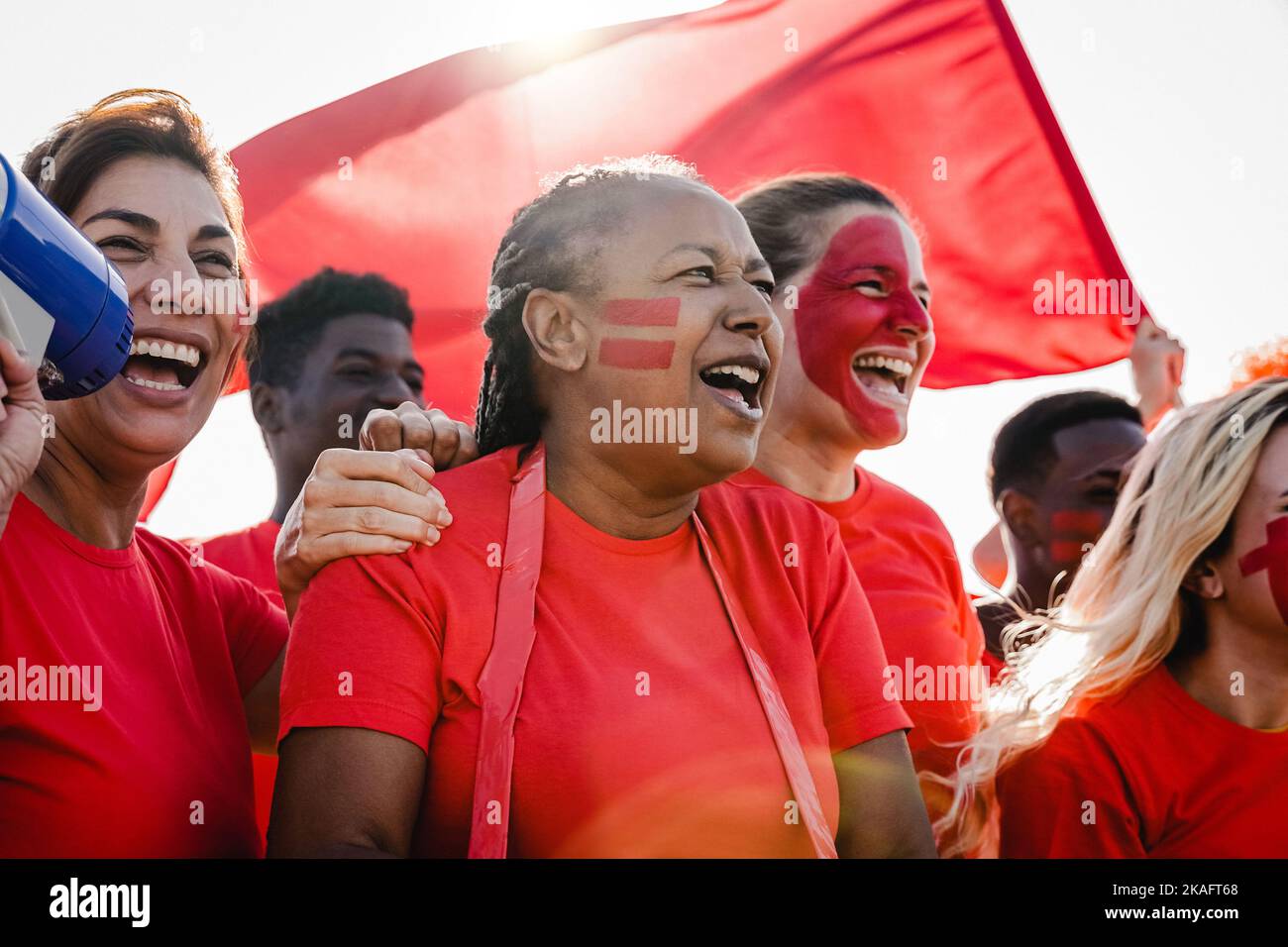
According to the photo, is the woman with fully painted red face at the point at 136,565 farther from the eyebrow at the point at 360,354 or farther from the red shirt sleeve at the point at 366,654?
the eyebrow at the point at 360,354

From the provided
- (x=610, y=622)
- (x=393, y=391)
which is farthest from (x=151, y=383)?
(x=393, y=391)

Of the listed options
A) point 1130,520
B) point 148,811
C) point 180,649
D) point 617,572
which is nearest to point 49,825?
point 148,811

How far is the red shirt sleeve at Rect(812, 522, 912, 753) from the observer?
2168mm

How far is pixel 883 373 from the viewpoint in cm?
309

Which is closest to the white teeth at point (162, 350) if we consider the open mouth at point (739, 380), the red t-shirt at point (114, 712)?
the red t-shirt at point (114, 712)

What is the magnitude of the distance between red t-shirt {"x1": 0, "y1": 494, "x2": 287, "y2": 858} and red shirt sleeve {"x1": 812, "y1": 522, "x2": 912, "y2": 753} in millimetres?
1003

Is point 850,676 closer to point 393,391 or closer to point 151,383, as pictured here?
point 151,383

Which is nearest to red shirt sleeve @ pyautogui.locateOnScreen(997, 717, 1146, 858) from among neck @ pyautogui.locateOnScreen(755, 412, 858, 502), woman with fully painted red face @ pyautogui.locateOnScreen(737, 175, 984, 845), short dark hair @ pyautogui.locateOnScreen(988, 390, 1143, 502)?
woman with fully painted red face @ pyautogui.locateOnScreen(737, 175, 984, 845)

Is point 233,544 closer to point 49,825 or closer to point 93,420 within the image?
point 93,420

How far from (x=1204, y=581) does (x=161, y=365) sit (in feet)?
6.80

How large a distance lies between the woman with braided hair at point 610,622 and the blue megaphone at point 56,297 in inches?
19.4

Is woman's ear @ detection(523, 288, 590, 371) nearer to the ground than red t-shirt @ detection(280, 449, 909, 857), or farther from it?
farther from it

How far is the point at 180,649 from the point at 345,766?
60 cm

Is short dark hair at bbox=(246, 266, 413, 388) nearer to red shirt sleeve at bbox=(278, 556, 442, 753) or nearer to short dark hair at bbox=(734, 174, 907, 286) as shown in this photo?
short dark hair at bbox=(734, 174, 907, 286)
